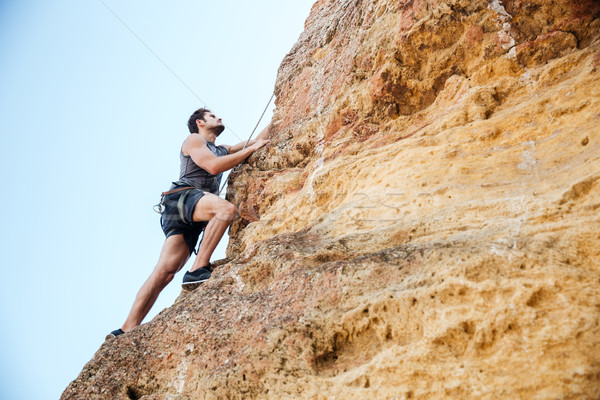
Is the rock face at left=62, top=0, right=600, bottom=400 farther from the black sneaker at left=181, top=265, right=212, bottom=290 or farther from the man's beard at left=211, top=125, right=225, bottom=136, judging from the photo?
the man's beard at left=211, top=125, right=225, bottom=136

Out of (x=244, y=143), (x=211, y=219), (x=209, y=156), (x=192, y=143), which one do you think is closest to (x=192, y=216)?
(x=211, y=219)

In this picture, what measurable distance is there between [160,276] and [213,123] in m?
2.84

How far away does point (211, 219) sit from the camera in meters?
6.39

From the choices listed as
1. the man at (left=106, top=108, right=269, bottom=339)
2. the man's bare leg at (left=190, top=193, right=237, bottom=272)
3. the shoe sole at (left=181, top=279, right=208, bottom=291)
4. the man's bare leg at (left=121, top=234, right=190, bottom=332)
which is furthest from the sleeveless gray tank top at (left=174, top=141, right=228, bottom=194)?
the shoe sole at (left=181, top=279, right=208, bottom=291)

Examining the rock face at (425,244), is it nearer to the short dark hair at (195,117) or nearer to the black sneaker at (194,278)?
the black sneaker at (194,278)

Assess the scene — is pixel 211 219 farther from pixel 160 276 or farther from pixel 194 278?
pixel 160 276

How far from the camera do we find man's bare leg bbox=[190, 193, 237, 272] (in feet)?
19.7

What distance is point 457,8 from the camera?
5.19m

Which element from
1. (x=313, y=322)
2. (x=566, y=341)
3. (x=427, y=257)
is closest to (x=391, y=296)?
(x=427, y=257)

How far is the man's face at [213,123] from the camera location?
7832mm

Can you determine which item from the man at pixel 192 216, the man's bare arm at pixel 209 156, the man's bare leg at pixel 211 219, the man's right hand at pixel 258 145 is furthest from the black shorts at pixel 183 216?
the man's right hand at pixel 258 145

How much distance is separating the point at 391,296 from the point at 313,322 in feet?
2.15

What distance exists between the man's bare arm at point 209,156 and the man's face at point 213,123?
70cm

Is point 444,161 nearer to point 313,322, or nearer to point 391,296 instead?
point 391,296
